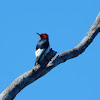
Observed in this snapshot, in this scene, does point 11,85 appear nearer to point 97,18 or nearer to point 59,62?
point 59,62

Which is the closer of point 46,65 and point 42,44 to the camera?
point 46,65

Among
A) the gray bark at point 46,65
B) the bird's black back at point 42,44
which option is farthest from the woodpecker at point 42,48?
the gray bark at point 46,65

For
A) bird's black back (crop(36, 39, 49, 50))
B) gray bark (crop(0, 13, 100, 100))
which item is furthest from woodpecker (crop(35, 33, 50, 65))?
gray bark (crop(0, 13, 100, 100))

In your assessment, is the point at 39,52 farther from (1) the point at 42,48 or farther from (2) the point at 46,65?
(2) the point at 46,65

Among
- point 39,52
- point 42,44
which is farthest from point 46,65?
point 42,44

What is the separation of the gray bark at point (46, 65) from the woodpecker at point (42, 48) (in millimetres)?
175

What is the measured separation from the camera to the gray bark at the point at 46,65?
244 inches

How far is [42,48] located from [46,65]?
112 centimetres

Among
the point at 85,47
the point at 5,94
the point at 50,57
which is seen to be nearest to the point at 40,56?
the point at 50,57

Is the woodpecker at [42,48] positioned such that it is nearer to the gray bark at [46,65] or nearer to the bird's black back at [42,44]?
the bird's black back at [42,44]

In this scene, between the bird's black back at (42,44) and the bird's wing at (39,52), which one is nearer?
the bird's wing at (39,52)

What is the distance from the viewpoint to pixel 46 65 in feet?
22.7

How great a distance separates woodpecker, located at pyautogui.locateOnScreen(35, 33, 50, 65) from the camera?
23.9 ft

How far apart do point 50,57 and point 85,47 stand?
0.85 m
